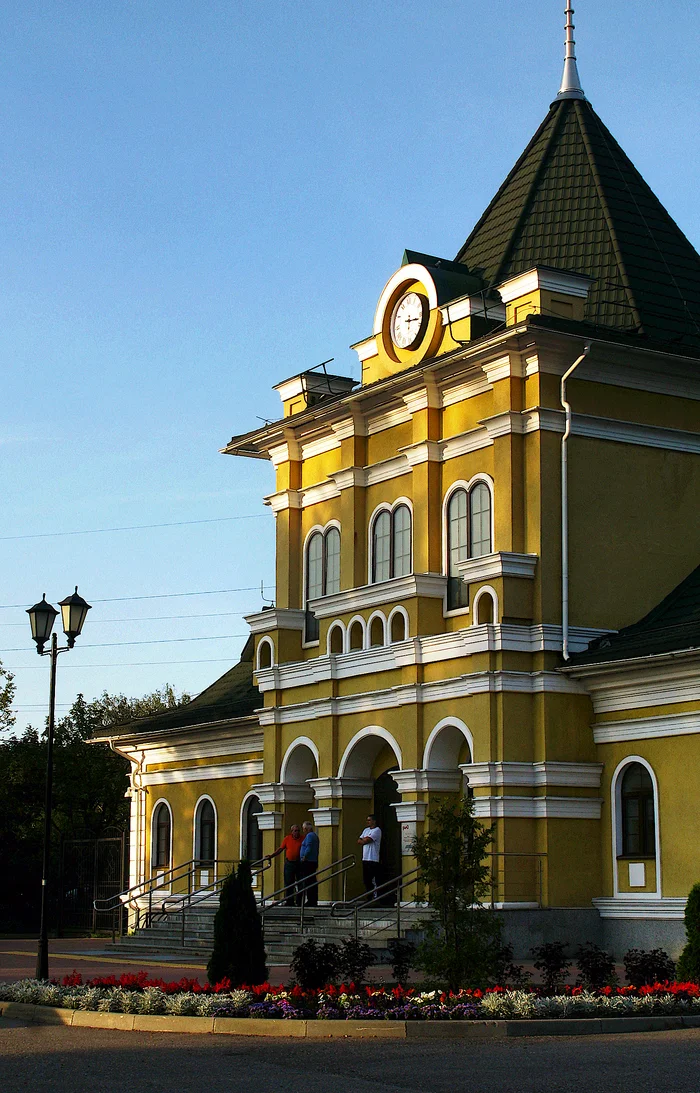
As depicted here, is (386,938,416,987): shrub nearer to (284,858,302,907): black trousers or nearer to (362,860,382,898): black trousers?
(362,860,382,898): black trousers

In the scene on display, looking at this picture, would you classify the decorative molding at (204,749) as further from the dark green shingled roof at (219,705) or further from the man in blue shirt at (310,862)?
the man in blue shirt at (310,862)

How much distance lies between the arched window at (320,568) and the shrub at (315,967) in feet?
42.2

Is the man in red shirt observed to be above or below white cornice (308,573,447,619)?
below

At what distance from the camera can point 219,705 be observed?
34.0 m

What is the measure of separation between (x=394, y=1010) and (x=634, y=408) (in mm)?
13036

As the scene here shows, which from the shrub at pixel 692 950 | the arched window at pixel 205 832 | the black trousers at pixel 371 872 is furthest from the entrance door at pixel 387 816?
the shrub at pixel 692 950

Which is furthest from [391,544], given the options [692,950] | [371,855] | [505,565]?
[692,950]

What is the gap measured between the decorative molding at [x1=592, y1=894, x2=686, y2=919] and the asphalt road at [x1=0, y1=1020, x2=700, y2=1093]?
821 centimetres

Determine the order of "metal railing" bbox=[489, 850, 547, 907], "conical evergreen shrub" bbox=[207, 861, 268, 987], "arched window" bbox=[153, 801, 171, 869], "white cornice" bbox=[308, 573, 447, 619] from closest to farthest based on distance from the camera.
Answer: "conical evergreen shrub" bbox=[207, 861, 268, 987] < "metal railing" bbox=[489, 850, 547, 907] < "white cornice" bbox=[308, 573, 447, 619] < "arched window" bbox=[153, 801, 171, 869]

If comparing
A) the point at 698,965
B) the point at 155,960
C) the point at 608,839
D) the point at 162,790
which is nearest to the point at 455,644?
the point at 608,839

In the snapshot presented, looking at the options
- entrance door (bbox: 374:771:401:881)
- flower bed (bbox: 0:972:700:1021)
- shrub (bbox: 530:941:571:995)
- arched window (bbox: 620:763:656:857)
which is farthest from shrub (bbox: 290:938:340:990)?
entrance door (bbox: 374:771:401:881)

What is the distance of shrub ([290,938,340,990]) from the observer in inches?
598

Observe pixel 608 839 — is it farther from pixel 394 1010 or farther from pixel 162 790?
pixel 162 790

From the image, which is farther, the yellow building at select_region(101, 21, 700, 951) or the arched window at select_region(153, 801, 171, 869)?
the arched window at select_region(153, 801, 171, 869)
